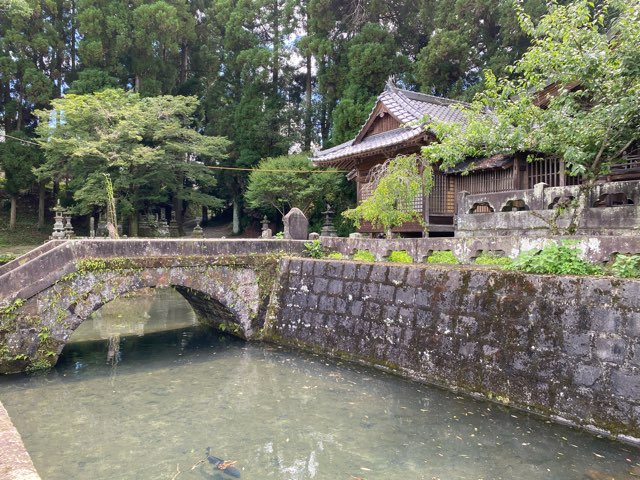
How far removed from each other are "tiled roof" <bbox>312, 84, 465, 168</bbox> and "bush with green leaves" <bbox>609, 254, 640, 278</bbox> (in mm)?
9961

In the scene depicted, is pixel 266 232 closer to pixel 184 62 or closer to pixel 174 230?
pixel 174 230

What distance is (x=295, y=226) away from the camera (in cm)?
1387

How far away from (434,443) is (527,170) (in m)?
10.6

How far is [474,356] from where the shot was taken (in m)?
7.77

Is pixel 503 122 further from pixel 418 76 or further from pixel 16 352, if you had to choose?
pixel 418 76

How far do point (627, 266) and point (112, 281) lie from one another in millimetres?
10046

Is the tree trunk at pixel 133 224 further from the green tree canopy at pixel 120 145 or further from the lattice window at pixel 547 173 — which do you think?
the lattice window at pixel 547 173

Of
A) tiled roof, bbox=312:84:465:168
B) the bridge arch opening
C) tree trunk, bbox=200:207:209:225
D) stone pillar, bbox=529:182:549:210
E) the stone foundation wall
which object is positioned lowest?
the bridge arch opening

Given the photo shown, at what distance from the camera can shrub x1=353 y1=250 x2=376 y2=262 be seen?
11211mm

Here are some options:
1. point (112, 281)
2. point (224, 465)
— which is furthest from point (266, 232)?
point (224, 465)

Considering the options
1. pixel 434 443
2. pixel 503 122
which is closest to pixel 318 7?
pixel 503 122

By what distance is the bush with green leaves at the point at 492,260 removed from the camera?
27.6 feet

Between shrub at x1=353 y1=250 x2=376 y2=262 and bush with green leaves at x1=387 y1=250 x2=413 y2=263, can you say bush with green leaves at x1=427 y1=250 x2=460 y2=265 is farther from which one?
shrub at x1=353 y1=250 x2=376 y2=262

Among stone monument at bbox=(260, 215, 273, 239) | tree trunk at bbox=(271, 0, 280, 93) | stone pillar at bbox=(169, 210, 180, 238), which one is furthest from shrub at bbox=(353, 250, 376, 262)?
tree trunk at bbox=(271, 0, 280, 93)
